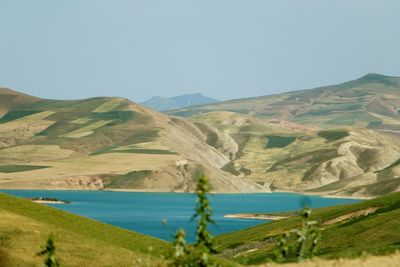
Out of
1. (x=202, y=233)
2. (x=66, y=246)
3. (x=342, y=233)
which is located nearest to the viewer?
(x=202, y=233)

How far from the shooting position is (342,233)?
73.2 meters

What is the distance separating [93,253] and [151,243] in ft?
52.5

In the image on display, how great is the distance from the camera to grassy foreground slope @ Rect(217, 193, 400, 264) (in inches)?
2530

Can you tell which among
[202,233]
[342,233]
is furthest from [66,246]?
[342,233]

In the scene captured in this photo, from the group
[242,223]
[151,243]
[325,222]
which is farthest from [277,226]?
[242,223]

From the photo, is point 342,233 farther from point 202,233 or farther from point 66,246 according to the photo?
point 202,233

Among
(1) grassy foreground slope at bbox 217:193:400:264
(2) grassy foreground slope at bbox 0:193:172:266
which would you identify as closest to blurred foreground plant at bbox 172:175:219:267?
(2) grassy foreground slope at bbox 0:193:172:266

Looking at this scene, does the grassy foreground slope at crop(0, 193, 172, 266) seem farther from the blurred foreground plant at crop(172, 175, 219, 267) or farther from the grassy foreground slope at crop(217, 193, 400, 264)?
the blurred foreground plant at crop(172, 175, 219, 267)

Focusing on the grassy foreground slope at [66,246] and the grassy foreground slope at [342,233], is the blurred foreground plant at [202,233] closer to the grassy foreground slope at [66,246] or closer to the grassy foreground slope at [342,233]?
the grassy foreground slope at [66,246]

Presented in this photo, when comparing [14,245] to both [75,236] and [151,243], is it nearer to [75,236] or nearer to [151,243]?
[75,236]

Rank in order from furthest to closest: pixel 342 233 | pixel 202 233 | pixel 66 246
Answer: pixel 342 233, pixel 66 246, pixel 202 233

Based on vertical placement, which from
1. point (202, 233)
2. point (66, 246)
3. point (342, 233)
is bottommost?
point (342, 233)

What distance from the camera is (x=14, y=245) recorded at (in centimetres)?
4988

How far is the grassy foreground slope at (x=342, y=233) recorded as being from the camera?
64250mm
